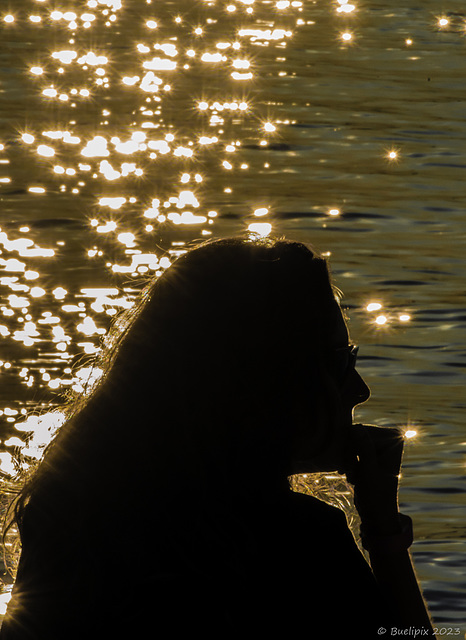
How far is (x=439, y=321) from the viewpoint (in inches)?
236

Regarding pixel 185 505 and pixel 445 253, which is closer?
pixel 185 505

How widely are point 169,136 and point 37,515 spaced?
668cm

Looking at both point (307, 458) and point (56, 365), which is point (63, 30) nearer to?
point (56, 365)

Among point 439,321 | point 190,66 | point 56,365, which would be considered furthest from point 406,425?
point 190,66

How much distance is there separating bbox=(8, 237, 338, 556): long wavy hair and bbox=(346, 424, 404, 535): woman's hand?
1.35 feet

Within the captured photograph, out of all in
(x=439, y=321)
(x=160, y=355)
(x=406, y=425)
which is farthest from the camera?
(x=439, y=321)

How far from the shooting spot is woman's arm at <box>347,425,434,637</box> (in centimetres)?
208

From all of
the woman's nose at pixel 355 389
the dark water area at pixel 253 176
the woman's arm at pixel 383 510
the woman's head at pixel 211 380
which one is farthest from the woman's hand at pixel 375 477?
the dark water area at pixel 253 176

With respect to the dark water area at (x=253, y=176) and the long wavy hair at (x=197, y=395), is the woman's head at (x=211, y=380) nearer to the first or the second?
the long wavy hair at (x=197, y=395)

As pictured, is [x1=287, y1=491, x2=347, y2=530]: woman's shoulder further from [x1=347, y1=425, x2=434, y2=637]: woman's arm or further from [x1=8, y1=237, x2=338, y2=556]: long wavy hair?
[x1=347, y1=425, x2=434, y2=637]: woman's arm

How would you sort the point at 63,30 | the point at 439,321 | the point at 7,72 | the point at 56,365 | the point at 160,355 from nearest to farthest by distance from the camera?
the point at 160,355 < the point at 56,365 < the point at 439,321 < the point at 7,72 < the point at 63,30

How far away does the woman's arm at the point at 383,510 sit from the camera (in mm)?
2082

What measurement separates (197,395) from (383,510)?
64 cm

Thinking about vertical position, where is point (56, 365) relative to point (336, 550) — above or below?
above
